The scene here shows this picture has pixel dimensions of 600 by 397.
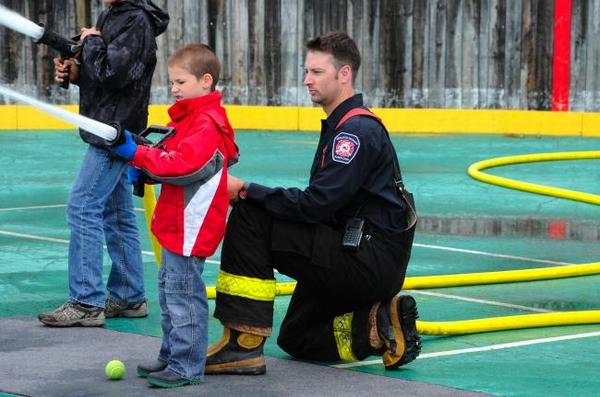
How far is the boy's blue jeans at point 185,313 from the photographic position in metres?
5.48

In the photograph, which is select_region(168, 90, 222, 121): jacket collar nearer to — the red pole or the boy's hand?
the boy's hand

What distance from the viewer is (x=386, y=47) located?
17.8 meters

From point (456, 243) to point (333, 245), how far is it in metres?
3.99

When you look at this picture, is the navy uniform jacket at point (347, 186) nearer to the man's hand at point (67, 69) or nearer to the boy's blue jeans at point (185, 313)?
the boy's blue jeans at point (185, 313)

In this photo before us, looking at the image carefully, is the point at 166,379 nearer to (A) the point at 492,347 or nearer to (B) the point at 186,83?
(B) the point at 186,83

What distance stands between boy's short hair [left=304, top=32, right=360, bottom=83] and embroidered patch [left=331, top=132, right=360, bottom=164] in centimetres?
36

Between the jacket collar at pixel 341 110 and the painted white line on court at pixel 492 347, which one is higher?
the jacket collar at pixel 341 110

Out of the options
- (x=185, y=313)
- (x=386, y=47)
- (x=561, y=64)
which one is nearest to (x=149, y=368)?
(x=185, y=313)

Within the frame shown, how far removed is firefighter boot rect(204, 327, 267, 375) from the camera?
18.7 ft

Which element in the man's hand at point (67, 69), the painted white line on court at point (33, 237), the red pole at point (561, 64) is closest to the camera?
the man's hand at point (67, 69)

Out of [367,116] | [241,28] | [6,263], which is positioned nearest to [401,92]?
[241,28]

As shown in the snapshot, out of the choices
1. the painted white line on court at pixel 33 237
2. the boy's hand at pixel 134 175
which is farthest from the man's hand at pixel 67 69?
the painted white line on court at pixel 33 237


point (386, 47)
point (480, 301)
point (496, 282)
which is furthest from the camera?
point (386, 47)

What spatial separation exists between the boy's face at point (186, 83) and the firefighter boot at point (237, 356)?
1.05m
